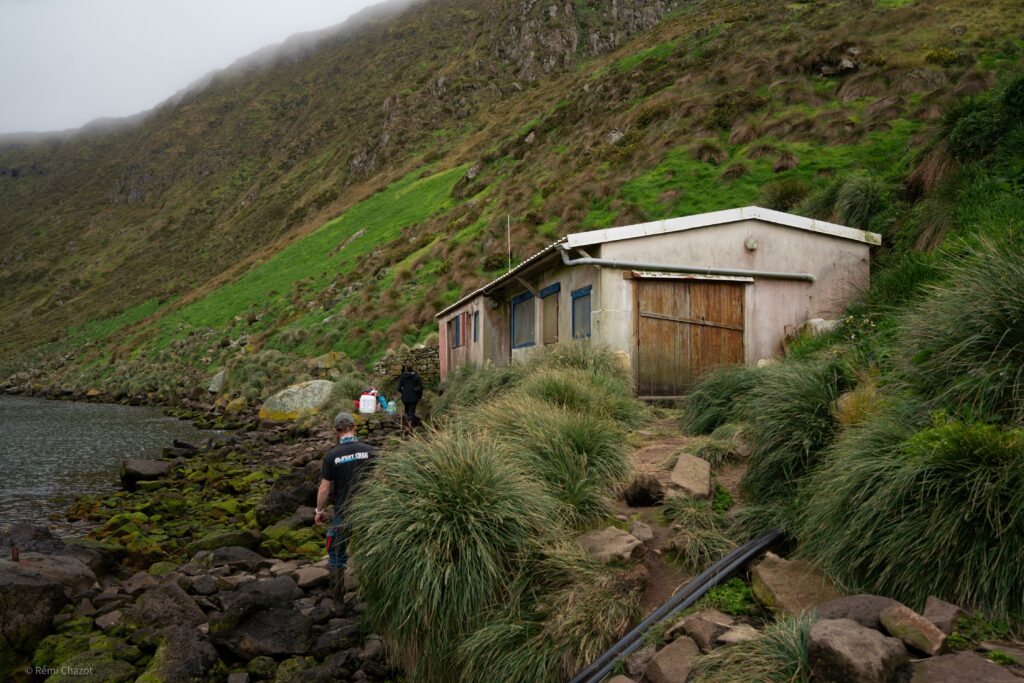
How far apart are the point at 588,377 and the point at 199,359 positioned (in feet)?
123

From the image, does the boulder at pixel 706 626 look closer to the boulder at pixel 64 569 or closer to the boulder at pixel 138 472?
the boulder at pixel 64 569

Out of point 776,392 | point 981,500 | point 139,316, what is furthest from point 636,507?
point 139,316

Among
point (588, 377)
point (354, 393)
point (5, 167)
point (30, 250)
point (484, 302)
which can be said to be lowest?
point (354, 393)

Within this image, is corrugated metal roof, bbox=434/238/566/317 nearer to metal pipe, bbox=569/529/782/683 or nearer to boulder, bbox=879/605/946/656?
metal pipe, bbox=569/529/782/683

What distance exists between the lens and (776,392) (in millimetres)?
6160

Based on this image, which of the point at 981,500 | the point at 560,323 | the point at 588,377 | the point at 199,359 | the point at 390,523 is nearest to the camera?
the point at 981,500

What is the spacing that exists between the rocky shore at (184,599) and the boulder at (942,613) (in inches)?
162

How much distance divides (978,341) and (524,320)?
13.5m

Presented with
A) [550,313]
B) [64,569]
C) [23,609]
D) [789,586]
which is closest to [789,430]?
[789,586]

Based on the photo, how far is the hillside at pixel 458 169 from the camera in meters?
26.1

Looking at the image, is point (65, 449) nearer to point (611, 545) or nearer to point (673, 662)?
point (611, 545)

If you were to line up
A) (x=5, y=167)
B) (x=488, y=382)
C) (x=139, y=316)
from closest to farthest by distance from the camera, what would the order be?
(x=488, y=382), (x=139, y=316), (x=5, y=167)

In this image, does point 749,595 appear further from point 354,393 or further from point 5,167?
point 5,167

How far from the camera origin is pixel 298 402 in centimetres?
2383
